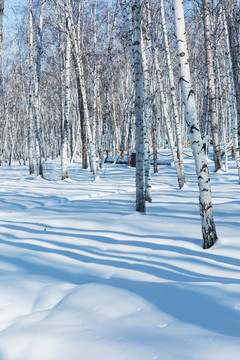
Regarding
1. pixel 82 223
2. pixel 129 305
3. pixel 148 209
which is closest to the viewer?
pixel 129 305

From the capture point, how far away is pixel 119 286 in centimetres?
268

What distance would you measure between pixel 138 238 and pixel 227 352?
9.72 ft

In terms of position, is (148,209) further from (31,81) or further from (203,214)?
(31,81)

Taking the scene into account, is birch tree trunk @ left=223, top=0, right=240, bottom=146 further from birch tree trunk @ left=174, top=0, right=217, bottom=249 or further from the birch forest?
birch tree trunk @ left=174, top=0, right=217, bottom=249

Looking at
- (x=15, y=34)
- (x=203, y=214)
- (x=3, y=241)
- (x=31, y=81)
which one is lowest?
(x=3, y=241)

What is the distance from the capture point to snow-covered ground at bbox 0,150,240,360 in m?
1.74

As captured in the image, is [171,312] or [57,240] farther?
[57,240]

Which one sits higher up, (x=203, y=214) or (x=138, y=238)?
(x=203, y=214)

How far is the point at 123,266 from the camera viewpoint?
344 cm

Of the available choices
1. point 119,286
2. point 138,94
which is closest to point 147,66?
point 138,94

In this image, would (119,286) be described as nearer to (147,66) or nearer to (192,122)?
(192,122)

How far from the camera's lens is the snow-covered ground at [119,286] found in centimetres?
174

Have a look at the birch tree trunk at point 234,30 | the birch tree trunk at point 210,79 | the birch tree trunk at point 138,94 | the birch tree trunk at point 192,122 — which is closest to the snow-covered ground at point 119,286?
the birch tree trunk at point 192,122

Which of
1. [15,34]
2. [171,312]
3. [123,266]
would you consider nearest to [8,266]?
[123,266]
